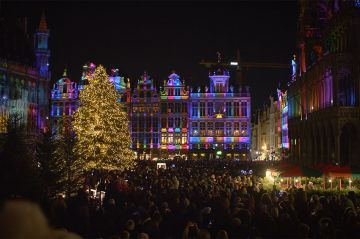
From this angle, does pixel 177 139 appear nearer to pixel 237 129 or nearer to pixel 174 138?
pixel 174 138

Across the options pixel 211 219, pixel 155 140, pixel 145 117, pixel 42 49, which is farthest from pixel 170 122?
pixel 211 219

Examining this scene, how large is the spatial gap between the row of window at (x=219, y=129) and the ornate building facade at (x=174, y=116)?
84.1 inches

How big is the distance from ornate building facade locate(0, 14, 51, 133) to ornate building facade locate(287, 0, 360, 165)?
3872cm

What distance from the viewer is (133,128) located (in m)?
91.4

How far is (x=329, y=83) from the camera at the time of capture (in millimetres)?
38906

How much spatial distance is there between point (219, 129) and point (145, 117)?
14.7 m

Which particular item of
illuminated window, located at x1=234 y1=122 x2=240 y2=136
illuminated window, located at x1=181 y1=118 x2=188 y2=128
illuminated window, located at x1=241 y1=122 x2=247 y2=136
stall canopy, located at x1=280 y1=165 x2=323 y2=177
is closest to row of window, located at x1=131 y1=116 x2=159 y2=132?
illuminated window, located at x1=181 y1=118 x2=188 y2=128

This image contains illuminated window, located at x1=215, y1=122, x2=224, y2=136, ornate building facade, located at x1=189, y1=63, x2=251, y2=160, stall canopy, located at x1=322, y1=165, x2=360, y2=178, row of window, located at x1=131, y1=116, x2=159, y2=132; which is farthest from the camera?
row of window, located at x1=131, y1=116, x2=159, y2=132

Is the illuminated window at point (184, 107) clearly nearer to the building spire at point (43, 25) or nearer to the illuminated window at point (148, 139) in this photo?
the illuminated window at point (148, 139)

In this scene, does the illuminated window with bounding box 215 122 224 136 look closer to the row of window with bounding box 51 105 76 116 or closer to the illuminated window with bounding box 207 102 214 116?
the illuminated window with bounding box 207 102 214 116

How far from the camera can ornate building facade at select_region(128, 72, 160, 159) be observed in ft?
296

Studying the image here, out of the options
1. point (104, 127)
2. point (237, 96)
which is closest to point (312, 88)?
point (104, 127)

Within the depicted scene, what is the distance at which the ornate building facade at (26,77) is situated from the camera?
2670 inches

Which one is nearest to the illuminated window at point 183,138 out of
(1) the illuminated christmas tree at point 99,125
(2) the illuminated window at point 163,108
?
(2) the illuminated window at point 163,108
